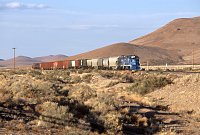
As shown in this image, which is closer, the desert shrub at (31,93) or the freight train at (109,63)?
the desert shrub at (31,93)

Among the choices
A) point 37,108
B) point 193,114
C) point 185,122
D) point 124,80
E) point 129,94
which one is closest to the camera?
point 37,108

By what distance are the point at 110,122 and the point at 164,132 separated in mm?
2439

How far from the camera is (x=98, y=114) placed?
23188mm

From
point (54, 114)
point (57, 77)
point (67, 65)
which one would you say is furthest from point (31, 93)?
point (67, 65)

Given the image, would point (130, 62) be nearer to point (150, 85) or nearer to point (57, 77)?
point (57, 77)

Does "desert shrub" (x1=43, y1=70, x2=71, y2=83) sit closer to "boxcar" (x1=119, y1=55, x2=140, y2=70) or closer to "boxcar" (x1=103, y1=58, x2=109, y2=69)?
"boxcar" (x1=119, y1=55, x2=140, y2=70)

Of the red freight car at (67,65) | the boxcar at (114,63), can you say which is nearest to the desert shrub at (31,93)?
the boxcar at (114,63)

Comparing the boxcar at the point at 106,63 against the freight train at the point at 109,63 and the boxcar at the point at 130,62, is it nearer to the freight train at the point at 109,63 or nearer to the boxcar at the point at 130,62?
the freight train at the point at 109,63

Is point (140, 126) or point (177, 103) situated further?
point (177, 103)

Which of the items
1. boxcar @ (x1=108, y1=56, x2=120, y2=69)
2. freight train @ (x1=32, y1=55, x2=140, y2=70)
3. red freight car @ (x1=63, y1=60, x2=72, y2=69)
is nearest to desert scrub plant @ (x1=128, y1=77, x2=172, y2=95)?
freight train @ (x1=32, y1=55, x2=140, y2=70)

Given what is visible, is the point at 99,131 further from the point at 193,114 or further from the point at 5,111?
the point at 193,114

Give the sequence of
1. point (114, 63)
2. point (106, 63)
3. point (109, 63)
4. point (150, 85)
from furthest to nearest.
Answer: point (106, 63) < point (109, 63) < point (114, 63) < point (150, 85)

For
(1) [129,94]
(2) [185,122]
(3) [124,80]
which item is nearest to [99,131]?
(2) [185,122]

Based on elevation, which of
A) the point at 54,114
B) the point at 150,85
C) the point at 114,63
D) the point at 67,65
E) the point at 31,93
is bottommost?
the point at 54,114
